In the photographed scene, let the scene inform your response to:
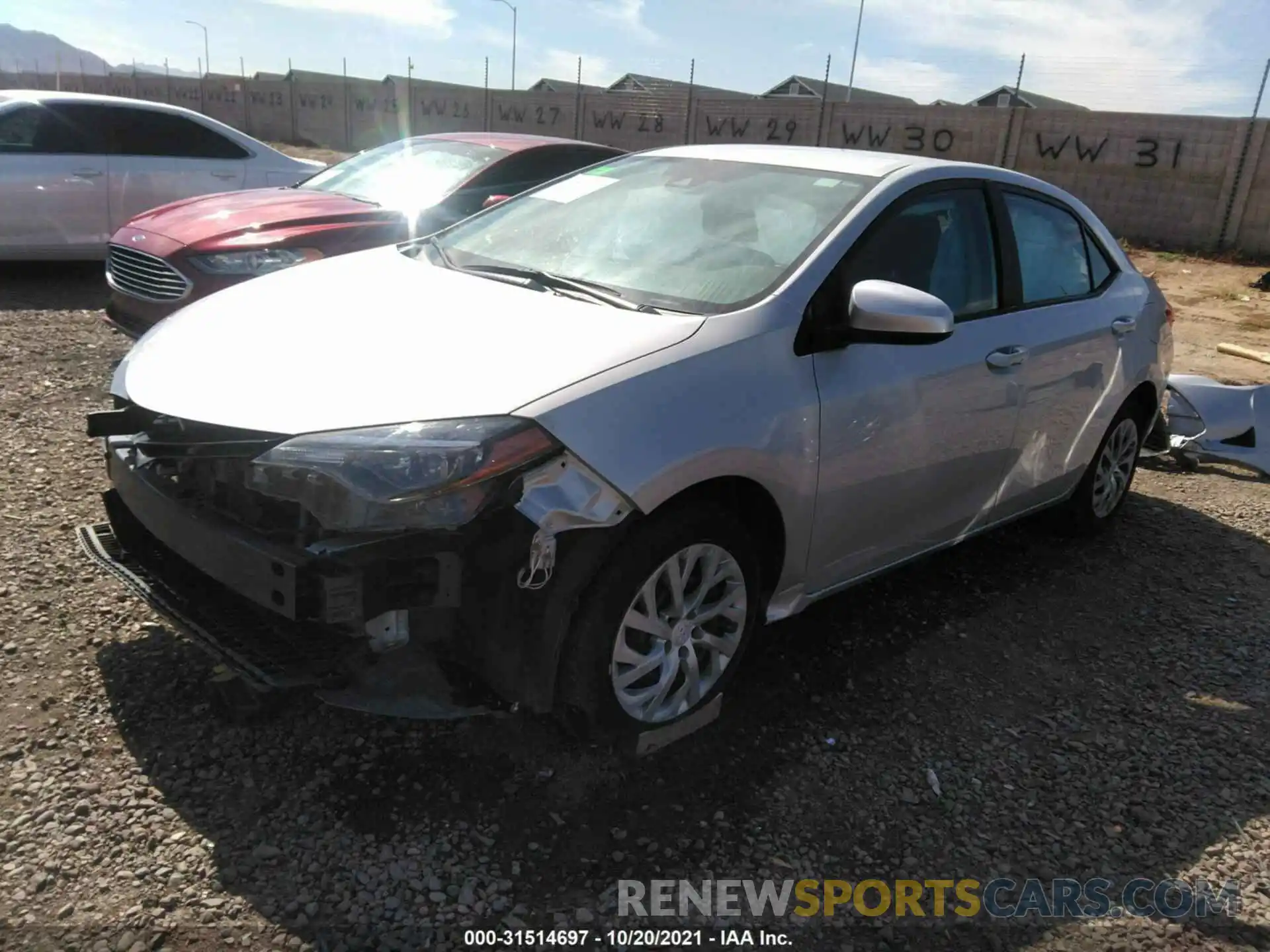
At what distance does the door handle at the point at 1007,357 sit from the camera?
3529mm

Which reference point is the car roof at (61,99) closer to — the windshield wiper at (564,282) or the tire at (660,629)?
the windshield wiper at (564,282)

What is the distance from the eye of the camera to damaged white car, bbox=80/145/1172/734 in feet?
7.61

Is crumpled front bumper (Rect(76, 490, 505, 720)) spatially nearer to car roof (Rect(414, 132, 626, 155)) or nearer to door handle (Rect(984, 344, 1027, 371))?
door handle (Rect(984, 344, 1027, 371))

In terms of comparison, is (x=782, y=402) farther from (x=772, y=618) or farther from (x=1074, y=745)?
(x=1074, y=745)

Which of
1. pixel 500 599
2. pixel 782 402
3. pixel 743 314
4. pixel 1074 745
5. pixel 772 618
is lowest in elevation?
pixel 1074 745

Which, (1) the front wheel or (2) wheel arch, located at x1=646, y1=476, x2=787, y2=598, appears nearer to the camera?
(2) wheel arch, located at x1=646, y1=476, x2=787, y2=598

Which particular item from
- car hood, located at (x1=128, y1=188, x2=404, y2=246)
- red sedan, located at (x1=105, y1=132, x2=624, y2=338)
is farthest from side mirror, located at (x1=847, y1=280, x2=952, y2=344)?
car hood, located at (x1=128, y1=188, x2=404, y2=246)

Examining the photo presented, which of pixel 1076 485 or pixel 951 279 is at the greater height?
pixel 951 279

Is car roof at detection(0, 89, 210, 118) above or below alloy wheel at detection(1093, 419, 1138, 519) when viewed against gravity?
above

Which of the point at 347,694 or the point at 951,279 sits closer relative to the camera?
the point at 347,694

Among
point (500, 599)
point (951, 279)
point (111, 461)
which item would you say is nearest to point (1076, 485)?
point (951, 279)

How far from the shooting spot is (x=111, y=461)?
9.37 feet

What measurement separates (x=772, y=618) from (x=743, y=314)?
0.94m

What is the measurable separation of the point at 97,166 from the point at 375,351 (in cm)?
684
